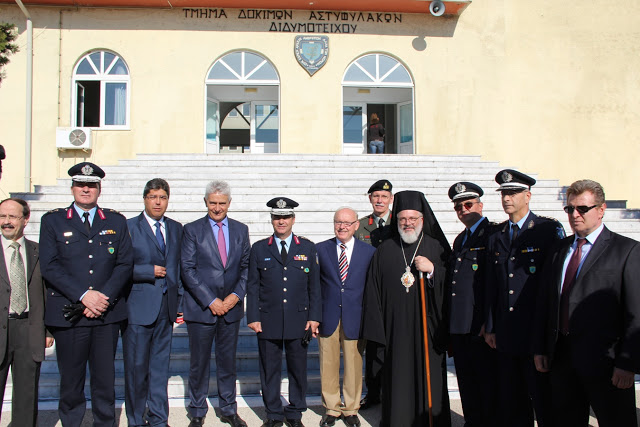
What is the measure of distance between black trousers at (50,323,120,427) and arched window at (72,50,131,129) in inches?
443

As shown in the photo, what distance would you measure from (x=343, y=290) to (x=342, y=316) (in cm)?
24

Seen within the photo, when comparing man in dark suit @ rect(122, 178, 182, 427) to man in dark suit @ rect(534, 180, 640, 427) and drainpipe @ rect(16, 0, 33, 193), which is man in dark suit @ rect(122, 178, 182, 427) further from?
drainpipe @ rect(16, 0, 33, 193)

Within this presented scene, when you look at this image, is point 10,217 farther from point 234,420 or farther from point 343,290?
point 343,290

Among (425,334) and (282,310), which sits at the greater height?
(282,310)

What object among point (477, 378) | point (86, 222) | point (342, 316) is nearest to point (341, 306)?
point (342, 316)

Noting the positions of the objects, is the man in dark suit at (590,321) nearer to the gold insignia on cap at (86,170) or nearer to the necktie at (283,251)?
the necktie at (283,251)

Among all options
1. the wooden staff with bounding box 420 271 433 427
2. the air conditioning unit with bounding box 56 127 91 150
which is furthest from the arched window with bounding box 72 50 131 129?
the wooden staff with bounding box 420 271 433 427

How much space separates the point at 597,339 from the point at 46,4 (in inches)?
609

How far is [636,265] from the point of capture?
127 inches

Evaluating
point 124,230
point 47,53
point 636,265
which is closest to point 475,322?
point 636,265

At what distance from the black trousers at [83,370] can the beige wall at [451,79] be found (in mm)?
10696

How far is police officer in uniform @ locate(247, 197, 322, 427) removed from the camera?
184 inches

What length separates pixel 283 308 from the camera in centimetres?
471

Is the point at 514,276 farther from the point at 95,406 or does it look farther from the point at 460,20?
the point at 460,20
